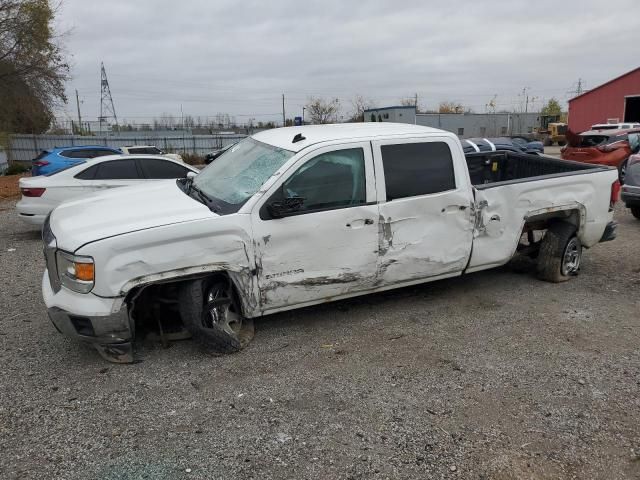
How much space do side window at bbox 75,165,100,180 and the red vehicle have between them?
40.0ft

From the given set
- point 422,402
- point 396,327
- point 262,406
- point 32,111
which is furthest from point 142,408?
point 32,111

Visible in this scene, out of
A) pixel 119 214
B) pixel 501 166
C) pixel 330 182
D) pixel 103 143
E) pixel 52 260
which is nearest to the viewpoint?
pixel 52 260

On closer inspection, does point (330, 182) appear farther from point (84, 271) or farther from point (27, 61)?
point (27, 61)

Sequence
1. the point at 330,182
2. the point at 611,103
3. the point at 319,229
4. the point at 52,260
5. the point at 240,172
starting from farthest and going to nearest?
the point at 611,103, the point at 240,172, the point at 330,182, the point at 319,229, the point at 52,260

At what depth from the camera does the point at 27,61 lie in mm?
24953

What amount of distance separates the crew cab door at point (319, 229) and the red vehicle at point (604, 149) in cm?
1147

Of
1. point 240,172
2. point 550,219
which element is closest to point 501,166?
point 550,219

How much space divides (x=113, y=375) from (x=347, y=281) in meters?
2.06

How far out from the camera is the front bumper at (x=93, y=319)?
3654mm

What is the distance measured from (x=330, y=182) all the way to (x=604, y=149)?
39.8ft

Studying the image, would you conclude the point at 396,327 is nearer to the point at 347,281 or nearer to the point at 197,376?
the point at 347,281

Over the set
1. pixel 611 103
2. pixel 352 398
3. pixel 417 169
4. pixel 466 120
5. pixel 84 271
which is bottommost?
pixel 352 398

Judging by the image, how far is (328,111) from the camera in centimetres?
4831

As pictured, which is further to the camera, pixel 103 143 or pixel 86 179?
pixel 103 143
